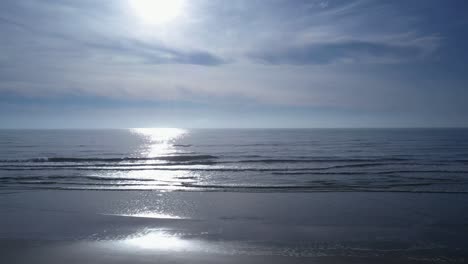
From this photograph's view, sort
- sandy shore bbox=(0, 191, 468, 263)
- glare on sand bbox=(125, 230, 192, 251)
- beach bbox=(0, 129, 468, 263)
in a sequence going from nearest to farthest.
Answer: sandy shore bbox=(0, 191, 468, 263)
beach bbox=(0, 129, 468, 263)
glare on sand bbox=(125, 230, 192, 251)

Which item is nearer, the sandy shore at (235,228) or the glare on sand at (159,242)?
the sandy shore at (235,228)

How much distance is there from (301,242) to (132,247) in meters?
4.80

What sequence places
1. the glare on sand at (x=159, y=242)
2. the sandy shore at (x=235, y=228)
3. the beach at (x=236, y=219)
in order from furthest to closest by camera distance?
the glare on sand at (x=159, y=242), the beach at (x=236, y=219), the sandy shore at (x=235, y=228)

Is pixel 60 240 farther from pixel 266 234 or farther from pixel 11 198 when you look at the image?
pixel 11 198

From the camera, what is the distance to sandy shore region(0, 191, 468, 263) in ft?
25.6

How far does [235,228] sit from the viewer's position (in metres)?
9.95

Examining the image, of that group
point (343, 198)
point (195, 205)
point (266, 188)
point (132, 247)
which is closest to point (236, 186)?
point (266, 188)

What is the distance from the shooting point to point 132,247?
8406 mm

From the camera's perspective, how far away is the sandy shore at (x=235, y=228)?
7.82 metres

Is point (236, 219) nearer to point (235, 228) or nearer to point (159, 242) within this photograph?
point (235, 228)

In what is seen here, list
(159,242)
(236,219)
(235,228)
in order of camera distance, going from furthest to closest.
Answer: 1. (236,219)
2. (235,228)
3. (159,242)

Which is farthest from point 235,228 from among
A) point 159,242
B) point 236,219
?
point 159,242

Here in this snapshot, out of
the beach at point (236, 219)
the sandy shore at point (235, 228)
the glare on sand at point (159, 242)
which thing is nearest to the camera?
the sandy shore at point (235, 228)

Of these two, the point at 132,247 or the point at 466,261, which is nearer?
the point at 466,261
